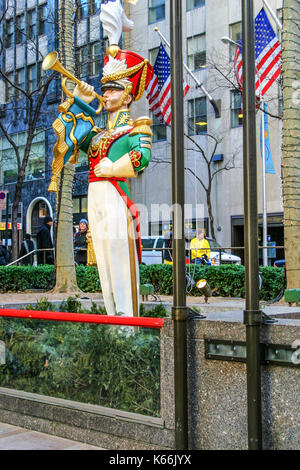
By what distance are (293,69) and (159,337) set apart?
8252 millimetres

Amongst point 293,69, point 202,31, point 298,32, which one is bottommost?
point 293,69

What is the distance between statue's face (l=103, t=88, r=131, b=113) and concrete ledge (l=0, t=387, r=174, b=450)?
116 inches

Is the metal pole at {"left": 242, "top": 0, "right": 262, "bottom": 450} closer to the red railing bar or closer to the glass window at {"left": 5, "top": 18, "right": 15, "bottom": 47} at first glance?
the red railing bar

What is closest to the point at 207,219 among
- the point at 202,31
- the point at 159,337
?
the point at 202,31

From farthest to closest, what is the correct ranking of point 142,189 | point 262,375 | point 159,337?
1. point 142,189
2. point 159,337
3. point 262,375

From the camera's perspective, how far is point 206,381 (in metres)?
4.23

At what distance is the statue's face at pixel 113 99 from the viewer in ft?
21.8

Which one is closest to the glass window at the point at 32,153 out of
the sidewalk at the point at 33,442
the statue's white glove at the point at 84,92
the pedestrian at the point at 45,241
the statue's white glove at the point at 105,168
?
the pedestrian at the point at 45,241

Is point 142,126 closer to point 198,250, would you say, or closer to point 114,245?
point 114,245

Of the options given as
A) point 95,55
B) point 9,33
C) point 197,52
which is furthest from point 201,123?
point 9,33

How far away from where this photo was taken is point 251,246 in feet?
13.0

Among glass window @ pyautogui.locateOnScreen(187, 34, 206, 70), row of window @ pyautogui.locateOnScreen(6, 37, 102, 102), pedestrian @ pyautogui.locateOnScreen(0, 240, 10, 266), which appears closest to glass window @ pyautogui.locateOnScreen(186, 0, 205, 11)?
glass window @ pyautogui.locateOnScreen(187, 34, 206, 70)

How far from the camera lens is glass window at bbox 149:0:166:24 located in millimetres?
30906

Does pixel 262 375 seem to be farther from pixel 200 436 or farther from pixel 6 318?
pixel 6 318
